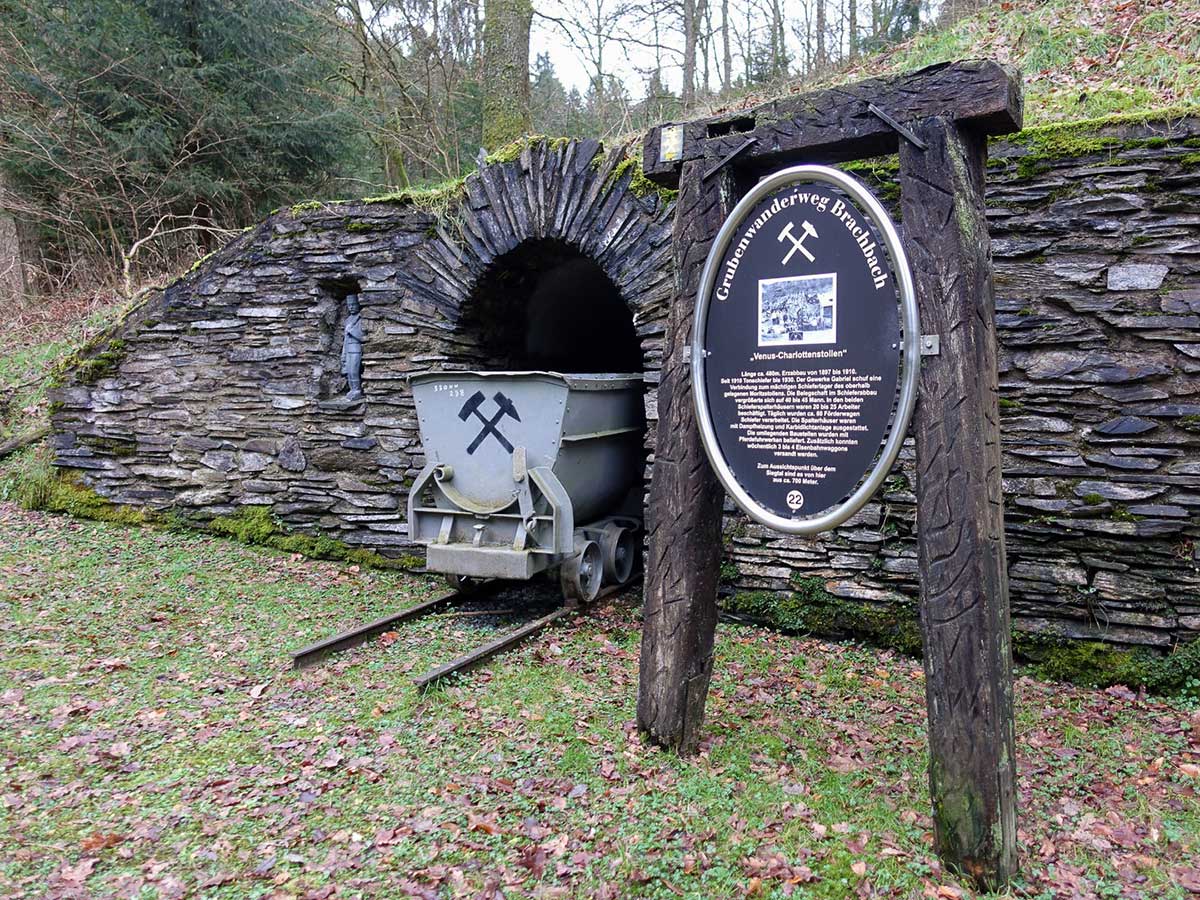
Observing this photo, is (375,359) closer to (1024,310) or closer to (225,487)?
(225,487)

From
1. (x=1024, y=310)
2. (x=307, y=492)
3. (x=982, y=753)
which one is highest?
(x=1024, y=310)

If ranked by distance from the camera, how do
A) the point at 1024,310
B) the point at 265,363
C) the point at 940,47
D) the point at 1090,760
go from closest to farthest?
the point at 1090,760 < the point at 1024,310 < the point at 265,363 < the point at 940,47

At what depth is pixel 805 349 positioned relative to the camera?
3088 mm

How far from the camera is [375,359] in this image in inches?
272

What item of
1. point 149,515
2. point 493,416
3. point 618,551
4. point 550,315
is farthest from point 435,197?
point 149,515

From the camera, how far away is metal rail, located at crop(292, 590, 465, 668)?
4.89 meters

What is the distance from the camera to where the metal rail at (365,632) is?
4.89 metres

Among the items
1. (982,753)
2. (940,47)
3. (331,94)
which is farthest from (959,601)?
(331,94)

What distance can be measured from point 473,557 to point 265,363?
131 inches

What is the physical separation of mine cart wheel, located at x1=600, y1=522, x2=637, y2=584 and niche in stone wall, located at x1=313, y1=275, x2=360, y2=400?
2925mm

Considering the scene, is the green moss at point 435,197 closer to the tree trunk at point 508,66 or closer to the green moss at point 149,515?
the green moss at point 149,515

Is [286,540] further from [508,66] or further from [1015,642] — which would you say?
[508,66]

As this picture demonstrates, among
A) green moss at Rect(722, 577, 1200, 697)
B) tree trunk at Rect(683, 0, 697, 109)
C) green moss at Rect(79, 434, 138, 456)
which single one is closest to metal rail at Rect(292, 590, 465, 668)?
green moss at Rect(722, 577, 1200, 697)

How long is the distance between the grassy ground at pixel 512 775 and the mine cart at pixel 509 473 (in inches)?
21.8
